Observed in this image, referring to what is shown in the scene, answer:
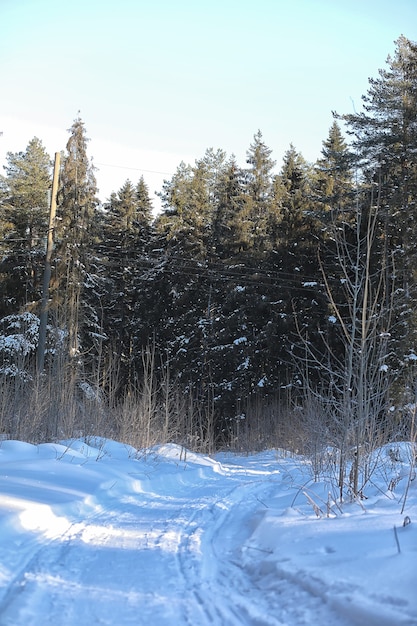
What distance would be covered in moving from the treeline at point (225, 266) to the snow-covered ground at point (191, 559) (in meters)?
7.48

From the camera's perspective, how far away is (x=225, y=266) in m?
28.2

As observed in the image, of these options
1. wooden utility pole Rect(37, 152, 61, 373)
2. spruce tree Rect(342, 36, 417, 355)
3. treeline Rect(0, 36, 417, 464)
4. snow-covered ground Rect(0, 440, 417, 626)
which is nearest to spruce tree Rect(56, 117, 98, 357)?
treeline Rect(0, 36, 417, 464)

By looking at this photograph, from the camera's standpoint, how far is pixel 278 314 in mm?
25984

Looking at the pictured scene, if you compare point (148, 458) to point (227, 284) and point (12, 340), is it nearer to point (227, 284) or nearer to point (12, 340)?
point (12, 340)

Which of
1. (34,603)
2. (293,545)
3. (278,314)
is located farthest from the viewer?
(278,314)

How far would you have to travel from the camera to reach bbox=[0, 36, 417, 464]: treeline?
1977 cm

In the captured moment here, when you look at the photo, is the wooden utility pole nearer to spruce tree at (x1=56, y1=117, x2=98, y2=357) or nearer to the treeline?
the treeline

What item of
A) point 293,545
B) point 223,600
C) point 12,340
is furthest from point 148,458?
point 12,340

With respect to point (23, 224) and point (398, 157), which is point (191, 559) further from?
point (23, 224)

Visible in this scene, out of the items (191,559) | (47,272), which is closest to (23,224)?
(47,272)

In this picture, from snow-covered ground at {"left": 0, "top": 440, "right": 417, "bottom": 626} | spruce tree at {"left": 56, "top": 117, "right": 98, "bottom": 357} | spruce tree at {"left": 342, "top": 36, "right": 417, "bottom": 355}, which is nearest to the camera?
snow-covered ground at {"left": 0, "top": 440, "right": 417, "bottom": 626}

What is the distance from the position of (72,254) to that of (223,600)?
73.4ft

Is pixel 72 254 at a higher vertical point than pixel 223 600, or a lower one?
higher

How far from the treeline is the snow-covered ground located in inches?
294
